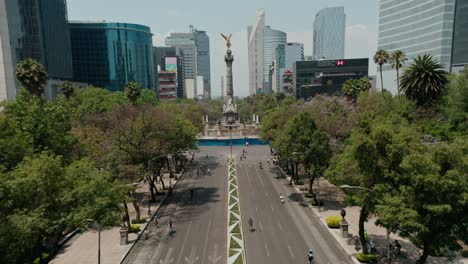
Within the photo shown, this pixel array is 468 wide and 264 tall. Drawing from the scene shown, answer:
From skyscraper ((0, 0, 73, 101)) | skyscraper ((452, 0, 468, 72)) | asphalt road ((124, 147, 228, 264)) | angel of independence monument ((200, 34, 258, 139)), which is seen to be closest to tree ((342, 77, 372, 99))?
skyscraper ((452, 0, 468, 72))

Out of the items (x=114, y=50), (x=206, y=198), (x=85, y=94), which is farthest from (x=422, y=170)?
(x=114, y=50)

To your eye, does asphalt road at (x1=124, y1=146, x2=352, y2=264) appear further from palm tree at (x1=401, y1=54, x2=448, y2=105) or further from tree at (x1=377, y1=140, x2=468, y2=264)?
palm tree at (x1=401, y1=54, x2=448, y2=105)

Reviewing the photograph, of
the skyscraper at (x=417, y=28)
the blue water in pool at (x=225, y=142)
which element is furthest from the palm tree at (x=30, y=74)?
the skyscraper at (x=417, y=28)

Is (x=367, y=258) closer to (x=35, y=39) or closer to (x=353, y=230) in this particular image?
(x=353, y=230)

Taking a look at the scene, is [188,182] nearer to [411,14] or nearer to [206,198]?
[206,198]

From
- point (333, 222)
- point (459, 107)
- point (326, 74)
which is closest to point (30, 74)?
point (333, 222)
